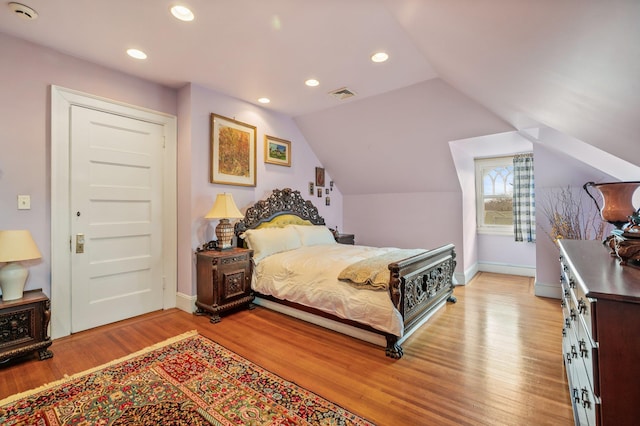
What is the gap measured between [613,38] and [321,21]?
182 centimetres

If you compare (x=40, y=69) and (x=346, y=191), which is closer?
(x=40, y=69)

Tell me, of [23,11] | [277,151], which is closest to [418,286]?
[277,151]

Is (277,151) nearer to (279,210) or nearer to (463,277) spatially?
(279,210)

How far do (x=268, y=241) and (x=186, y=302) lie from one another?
120 centimetres

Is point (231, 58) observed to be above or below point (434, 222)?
above

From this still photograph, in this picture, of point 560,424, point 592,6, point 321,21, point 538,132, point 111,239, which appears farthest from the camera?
point 538,132

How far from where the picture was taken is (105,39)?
246 cm

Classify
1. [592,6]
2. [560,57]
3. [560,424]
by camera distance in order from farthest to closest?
1. [560,424]
2. [560,57]
3. [592,6]

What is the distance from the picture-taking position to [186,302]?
338 centimetres

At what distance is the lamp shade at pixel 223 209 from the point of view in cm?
325

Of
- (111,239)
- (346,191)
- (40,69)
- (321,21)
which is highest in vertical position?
(321,21)

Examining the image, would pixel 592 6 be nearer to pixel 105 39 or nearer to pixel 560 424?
pixel 560 424

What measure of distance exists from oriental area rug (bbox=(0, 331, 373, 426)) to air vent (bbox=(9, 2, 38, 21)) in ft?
8.83

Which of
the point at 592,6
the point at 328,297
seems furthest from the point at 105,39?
the point at 592,6
